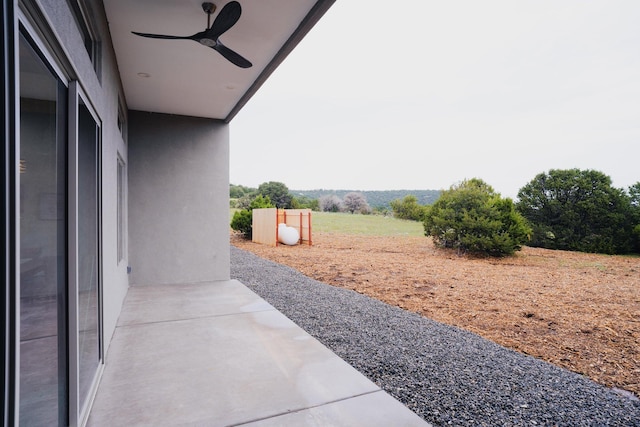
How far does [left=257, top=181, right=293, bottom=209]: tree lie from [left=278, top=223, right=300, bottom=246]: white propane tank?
13891mm

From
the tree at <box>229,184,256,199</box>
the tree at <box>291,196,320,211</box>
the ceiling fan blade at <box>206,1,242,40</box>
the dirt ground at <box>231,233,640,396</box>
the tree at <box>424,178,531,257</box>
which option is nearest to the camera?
the ceiling fan blade at <box>206,1,242,40</box>

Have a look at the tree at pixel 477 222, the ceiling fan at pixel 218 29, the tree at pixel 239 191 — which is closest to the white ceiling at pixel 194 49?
the ceiling fan at pixel 218 29

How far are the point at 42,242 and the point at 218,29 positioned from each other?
76.1 inches

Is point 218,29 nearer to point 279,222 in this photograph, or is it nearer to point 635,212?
point 279,222

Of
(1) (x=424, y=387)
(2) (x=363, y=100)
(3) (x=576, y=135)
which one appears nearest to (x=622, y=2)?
(3) (x=576, y=135)

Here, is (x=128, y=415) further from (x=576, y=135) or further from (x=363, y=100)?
(x=363, y=100)

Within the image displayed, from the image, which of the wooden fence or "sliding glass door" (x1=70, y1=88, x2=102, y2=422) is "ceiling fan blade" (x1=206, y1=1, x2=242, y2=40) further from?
the wooden fence

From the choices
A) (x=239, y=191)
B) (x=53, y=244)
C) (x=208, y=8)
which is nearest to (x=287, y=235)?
(x=208, y=8)

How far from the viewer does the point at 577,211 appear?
1134cm

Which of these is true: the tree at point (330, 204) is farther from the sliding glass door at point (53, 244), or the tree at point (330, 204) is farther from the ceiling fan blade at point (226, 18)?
the sliding glass door at point (53, 244)

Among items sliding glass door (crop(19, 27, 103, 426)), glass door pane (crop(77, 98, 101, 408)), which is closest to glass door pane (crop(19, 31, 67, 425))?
sliding glass door (crop(19, 27, 103, 426))

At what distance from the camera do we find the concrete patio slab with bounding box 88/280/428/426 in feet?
6.68

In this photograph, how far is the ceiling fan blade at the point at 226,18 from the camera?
2330 mm

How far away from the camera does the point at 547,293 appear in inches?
218
